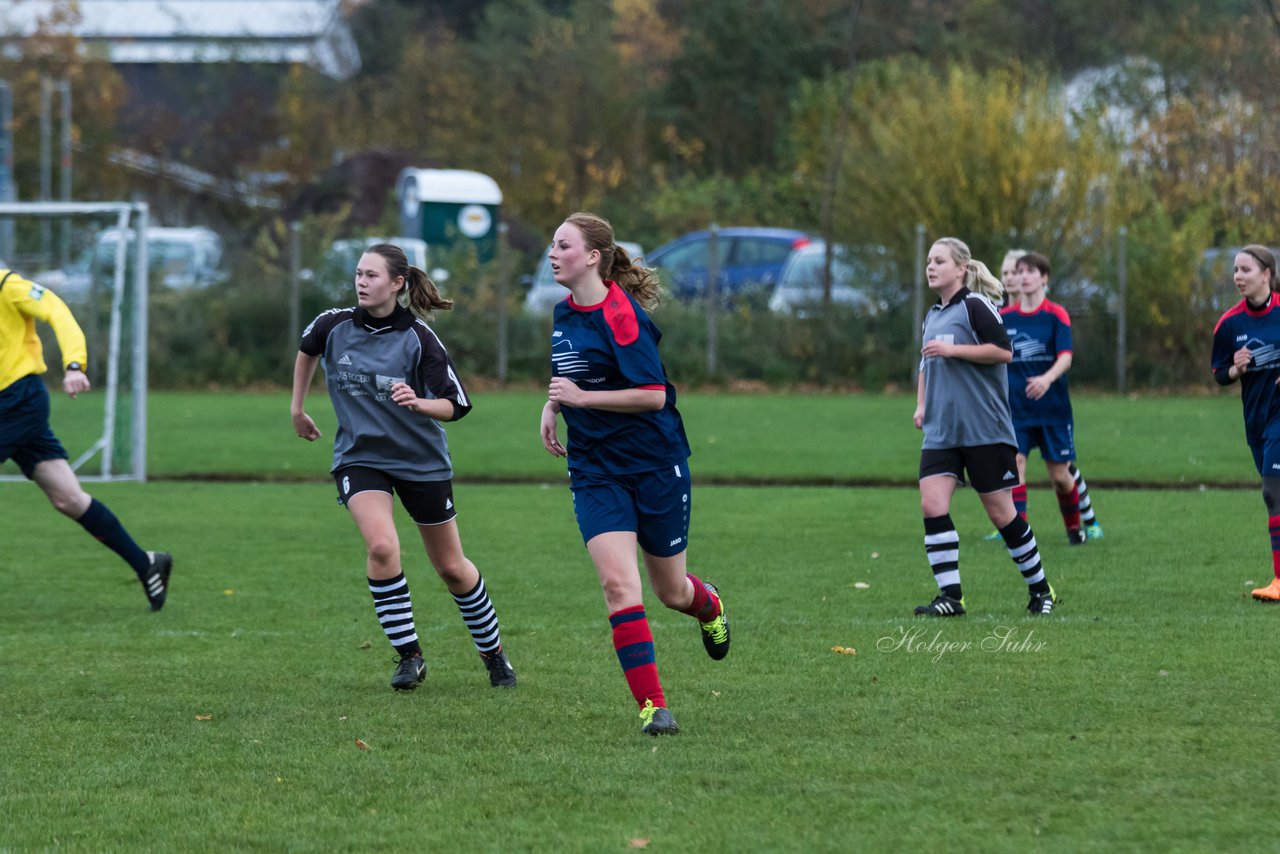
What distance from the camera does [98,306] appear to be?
19.6 metres

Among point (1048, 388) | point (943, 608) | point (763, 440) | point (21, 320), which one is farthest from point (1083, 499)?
point (763, 440)

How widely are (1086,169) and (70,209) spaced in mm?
14056

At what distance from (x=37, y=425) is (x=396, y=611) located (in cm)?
292

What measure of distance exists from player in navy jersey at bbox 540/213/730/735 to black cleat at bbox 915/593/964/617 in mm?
2361

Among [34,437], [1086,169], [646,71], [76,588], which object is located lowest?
[76,588]

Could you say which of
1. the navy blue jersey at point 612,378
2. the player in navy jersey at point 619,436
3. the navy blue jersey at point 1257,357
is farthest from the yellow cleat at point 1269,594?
the navy blue jersey at point 612,378

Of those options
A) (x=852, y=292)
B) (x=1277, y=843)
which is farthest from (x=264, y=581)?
(x=852, y=292)

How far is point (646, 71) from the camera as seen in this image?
4312 cm

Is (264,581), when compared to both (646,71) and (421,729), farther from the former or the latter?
(646,71)

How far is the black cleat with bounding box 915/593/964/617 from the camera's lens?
8.14m

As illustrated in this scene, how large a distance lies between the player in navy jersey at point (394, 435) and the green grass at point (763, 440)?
8377 mm

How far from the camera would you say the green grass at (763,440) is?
15.3 m

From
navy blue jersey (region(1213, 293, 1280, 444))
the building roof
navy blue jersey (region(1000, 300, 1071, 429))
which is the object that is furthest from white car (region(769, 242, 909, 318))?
the building roof

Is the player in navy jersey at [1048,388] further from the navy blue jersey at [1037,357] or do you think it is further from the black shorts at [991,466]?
the black shorts at [991,466]
